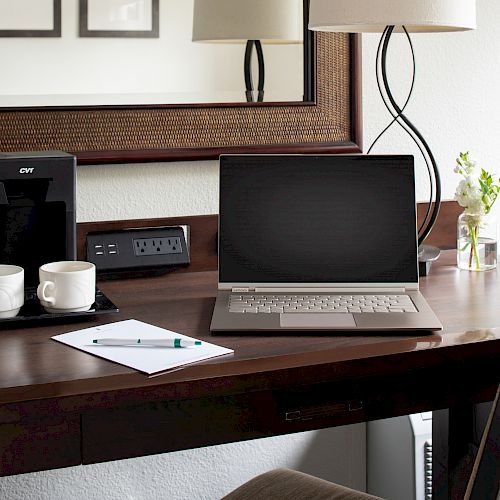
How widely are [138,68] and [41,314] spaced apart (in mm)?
562

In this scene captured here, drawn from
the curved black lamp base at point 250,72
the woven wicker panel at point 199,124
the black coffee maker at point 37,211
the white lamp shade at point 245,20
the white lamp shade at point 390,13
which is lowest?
the black coffee maker at point 37,211

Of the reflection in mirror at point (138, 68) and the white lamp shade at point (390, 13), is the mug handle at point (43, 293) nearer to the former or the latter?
the reflection in mirror at point (138, 68)

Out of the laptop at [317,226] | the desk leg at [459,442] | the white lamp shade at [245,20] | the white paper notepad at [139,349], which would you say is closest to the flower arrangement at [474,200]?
the laptop at [317,226]

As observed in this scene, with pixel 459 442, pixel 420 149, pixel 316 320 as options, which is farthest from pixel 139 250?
pixel 459 442

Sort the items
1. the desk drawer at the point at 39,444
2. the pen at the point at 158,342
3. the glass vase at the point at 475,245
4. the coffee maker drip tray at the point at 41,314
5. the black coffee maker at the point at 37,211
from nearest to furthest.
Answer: the desk drawer at the point at 39,444 < the pen at the point at 158,342 < the coffee maker drip tray at the point at 41,314 < the black coffee maker at the point at 37,211 < the glass vase at the point at 475,245

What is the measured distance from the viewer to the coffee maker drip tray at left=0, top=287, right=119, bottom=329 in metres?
1.42

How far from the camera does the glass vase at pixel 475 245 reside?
5.89 ft

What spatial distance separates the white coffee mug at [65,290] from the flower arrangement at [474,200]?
30.3 inches

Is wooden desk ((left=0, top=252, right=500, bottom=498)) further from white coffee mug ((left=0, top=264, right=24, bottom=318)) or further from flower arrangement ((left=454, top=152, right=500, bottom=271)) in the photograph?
flower arrangement ((left=454, top=152, right=500, bottom=271))

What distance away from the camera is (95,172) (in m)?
1.79

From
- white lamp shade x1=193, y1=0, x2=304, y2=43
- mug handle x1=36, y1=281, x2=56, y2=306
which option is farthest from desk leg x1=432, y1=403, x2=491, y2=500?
white lamp shade x1=193, y1=0, x2=304, y2=43

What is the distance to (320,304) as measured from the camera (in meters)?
1.52

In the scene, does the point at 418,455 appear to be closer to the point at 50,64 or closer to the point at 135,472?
the point at 135,472

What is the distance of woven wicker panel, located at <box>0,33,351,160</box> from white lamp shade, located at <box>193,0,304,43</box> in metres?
0.08
